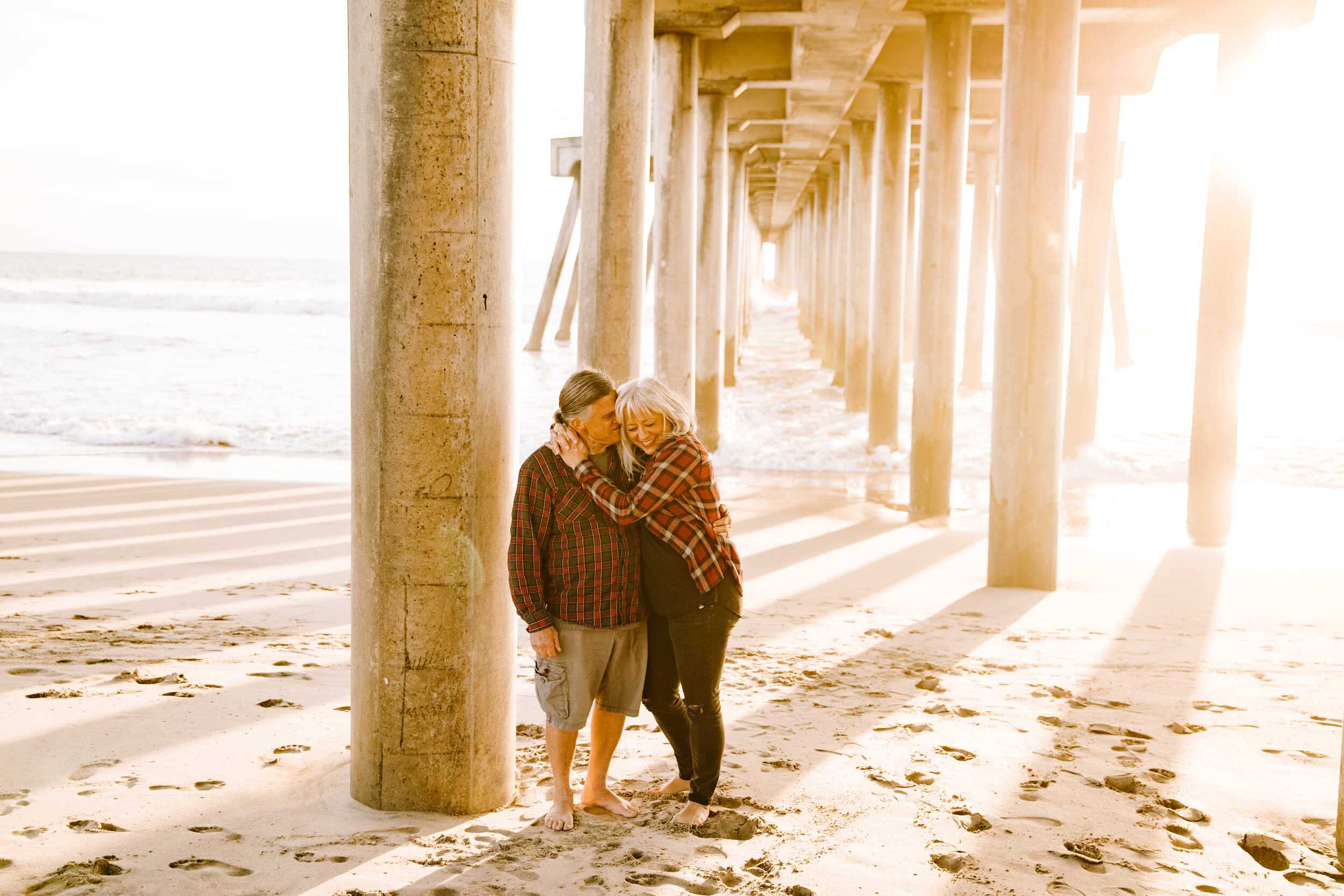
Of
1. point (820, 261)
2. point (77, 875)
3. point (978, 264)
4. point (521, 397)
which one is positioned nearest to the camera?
point (77, 875)

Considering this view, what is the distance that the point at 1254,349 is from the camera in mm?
37312

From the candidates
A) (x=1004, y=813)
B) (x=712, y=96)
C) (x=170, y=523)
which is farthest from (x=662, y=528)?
(x=712, y=96)

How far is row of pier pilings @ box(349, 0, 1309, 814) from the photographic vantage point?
2.80 metres

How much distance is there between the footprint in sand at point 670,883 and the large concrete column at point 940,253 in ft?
21.9

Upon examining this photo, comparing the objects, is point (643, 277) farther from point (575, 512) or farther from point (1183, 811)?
point (1183, 811)

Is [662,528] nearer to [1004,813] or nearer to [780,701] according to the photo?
[1004,813]

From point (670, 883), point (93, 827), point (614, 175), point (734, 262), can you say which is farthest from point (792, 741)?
point (734, 262)

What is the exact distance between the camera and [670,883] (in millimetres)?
2607

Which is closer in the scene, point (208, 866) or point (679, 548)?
point (208, 866)

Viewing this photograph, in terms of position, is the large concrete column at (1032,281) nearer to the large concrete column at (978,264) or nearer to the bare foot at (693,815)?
the bare foot at (693,815)

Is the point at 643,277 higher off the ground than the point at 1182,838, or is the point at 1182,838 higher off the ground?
the point at 643,277

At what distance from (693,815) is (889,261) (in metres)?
9.56

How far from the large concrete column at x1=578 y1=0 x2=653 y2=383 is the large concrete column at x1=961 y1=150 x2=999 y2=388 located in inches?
523

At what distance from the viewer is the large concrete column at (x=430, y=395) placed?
2762 mm
